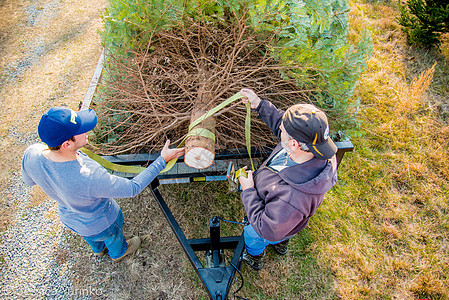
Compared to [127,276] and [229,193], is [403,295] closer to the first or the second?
[229,193]

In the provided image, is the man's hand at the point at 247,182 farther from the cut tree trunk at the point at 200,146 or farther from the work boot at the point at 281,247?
the work boot at the point at 281,247

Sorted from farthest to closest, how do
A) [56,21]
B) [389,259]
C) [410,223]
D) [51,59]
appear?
[56,21], [51,59], [410,223], [389,259]

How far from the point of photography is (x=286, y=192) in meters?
1.68

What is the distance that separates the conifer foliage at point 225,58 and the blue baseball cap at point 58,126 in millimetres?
798

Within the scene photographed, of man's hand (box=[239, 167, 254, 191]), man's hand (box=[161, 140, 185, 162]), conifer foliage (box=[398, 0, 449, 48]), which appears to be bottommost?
man's hand (box=[239, 167, 254, 191])

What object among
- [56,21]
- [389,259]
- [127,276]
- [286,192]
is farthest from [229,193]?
[56,21]

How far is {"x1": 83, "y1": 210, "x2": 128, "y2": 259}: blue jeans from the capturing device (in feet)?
7.59

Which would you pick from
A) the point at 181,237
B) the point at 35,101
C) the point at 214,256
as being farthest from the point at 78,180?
the point at 35,101

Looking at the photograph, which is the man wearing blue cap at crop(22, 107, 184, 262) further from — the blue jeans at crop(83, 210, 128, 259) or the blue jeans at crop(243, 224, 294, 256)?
the blue jeans at crop(243, 224, 294, 256)

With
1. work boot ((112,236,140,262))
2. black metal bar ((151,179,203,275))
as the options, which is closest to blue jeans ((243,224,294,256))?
black metal bar ((151,179,203,275))

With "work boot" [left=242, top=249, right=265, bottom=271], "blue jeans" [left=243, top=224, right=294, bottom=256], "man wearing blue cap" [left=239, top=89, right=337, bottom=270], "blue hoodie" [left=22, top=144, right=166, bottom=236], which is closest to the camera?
"man wearing blue cap" [left=239, top=89, right=337, bottom=270]

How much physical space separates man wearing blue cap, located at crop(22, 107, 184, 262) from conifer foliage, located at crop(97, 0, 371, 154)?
64 cm

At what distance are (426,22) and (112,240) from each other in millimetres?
6112

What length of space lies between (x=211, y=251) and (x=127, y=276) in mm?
866
